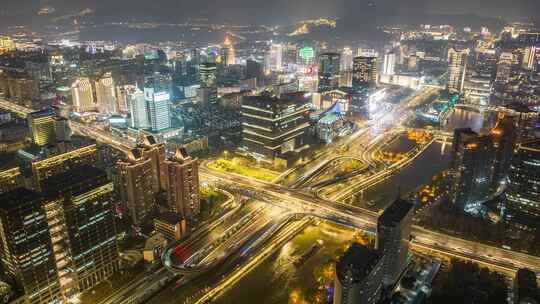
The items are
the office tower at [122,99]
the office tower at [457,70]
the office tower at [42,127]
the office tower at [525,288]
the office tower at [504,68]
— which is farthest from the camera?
the office tower at [504,68]

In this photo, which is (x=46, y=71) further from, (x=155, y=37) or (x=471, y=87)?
(x=471, y=87)

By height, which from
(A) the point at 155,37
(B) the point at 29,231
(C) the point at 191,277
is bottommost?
(C) the point at 191,277

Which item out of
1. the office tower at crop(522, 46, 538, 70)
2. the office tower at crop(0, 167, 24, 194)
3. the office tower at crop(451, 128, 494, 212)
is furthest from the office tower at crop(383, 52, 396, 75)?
the office tower at crop(0, 167, 24, 194)

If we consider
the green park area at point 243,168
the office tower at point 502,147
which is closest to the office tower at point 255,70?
the green park area at point 243,168

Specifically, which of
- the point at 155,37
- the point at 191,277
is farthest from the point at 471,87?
the point at 155,37

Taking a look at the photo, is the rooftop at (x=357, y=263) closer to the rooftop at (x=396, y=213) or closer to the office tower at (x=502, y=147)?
the rooftop at (x=396, y=213)

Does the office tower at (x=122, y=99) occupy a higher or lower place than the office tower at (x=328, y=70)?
lower
